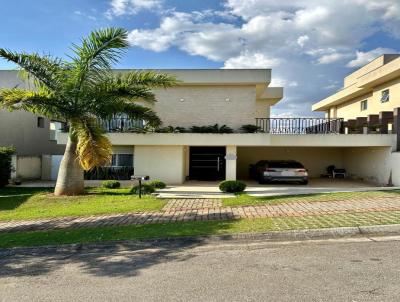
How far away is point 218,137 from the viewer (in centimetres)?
1656

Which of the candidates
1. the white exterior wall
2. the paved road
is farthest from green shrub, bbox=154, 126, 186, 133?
the paved road

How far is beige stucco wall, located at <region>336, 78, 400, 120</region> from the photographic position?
1907 centimetres

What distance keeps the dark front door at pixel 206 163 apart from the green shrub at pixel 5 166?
29.6ft

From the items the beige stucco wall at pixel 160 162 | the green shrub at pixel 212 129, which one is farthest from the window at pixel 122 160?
the green shrub at pixel 212 129

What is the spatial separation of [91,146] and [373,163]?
1385 cm

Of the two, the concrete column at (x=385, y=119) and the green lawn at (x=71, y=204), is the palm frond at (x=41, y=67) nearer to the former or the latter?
the green lawn at (x=71, y=204)

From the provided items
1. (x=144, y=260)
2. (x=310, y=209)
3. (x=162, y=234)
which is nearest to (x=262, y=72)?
(x=310, y=209)

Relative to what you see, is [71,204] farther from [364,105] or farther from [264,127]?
[364,105]

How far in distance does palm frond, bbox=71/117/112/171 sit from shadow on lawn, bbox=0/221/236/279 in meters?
4.54

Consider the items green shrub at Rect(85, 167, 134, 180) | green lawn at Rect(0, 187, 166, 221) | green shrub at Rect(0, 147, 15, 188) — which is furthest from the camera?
green shrub at Rect(85, 167, 134, 180)

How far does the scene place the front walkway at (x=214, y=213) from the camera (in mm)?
8992

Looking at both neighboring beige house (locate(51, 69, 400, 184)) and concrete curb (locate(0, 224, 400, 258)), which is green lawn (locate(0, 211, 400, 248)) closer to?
concrete curb (locate(0, 224, 400, 258))

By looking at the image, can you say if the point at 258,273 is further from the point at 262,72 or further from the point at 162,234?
the point at 262,72

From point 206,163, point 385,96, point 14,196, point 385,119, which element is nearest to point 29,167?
point 14,196
